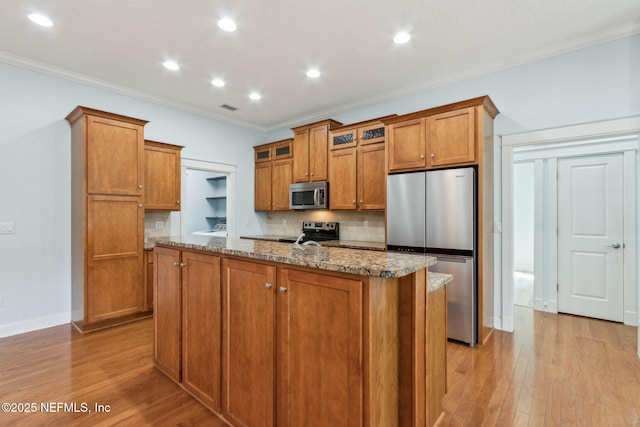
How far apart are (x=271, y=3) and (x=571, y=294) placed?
184 inches

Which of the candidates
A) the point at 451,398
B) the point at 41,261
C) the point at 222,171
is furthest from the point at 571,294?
the point at 41,261

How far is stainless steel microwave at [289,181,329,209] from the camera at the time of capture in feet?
14.8

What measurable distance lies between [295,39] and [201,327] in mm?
→ 2573

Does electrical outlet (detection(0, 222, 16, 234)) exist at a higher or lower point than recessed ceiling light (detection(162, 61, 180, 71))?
lower

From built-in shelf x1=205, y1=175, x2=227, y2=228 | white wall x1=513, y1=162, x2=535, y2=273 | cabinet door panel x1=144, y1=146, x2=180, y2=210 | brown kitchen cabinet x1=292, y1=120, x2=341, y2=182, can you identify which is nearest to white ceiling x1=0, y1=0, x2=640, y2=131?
brown kitchen cabinet x1=292, y1=120, x2=341, y2=182

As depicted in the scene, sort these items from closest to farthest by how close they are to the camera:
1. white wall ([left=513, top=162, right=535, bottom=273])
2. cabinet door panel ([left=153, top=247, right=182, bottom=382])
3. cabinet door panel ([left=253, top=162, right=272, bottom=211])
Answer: cabinet door panel ([left=153, top=247, right=182, bottom=382]) → cabinet door panel ([left=253, top=162, right=272, bottom=211]) → white wall ([left=513, top=162, right=535, bottom=273])

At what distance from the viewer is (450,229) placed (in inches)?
120

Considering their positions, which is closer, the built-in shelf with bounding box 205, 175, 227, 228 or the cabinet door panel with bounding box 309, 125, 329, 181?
the cabinet door panel with bounding box 309, 125, 329, 181

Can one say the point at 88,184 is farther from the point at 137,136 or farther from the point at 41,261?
the point at 41,261

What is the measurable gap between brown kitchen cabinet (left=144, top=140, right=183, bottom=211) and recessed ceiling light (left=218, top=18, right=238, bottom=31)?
6.82 feet

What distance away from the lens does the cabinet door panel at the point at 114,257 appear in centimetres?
331

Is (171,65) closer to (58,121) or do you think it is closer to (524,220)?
(58,121)

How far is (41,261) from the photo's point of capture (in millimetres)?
3412

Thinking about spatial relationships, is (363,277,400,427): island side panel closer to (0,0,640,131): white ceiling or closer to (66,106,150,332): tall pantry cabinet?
(0,0,640,131): white ceiling
